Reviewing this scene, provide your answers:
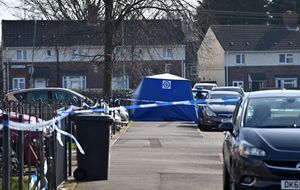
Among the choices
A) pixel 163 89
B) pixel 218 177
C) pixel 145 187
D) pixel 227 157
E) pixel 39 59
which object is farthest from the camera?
pixel 39 59

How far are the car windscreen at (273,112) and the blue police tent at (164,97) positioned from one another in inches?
825

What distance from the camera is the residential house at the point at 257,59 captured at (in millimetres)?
71125

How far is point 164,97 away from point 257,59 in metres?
42.0

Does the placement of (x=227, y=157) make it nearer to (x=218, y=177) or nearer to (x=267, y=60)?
(x=218, y=177)

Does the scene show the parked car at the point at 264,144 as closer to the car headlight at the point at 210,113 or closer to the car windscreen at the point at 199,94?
the car headlight at the point at 210,113

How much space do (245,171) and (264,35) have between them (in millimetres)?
66730

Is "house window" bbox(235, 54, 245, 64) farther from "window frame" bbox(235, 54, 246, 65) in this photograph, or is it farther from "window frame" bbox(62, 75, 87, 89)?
"window frame" bbox(62, 75, 87, 89)

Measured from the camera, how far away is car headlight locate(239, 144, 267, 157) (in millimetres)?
8688

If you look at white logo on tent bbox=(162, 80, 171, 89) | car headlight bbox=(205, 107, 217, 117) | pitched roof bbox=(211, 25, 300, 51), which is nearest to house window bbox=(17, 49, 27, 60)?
pitched roof bbox=(211, 25, 300, 51)

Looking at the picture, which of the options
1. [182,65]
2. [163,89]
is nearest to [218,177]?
[163,89]

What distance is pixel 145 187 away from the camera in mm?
11070

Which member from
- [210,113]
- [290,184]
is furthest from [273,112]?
[210,113]

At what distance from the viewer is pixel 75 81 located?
69.9 metres

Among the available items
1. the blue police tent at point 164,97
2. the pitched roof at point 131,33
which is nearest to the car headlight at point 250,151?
the blue police tent at point 164,97
